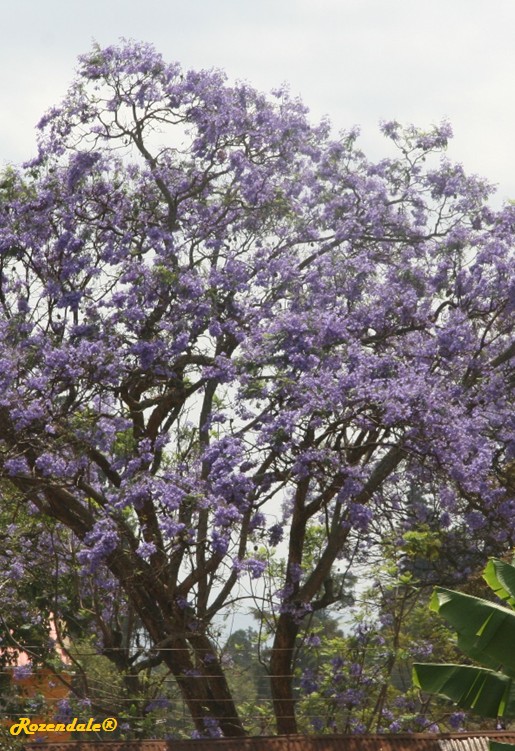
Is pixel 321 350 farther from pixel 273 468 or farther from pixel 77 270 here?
pixel 77 270

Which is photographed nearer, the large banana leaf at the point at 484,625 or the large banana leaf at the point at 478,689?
the large banana leaf at the point at 484,625

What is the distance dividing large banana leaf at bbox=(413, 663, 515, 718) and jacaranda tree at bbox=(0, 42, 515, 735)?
2889mm

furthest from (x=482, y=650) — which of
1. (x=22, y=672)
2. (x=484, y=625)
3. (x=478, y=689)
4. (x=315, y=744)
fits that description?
(x=22, y=672)

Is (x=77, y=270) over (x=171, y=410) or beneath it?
over

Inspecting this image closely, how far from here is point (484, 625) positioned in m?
8.91

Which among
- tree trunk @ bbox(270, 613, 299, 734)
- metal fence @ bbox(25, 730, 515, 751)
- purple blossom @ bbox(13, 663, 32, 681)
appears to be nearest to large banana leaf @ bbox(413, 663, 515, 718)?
metal fence @ bbox(25, 730, 515, 751)

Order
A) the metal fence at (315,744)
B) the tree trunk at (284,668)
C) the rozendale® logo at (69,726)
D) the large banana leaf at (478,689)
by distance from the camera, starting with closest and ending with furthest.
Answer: the large banana leaf at (478,689) → the metal fence at (315,744) → the rozendale® logo at (69,726) → the tree trunk at (284,668)

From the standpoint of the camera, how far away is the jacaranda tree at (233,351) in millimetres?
12062

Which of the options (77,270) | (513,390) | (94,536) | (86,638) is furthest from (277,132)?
(86,638)

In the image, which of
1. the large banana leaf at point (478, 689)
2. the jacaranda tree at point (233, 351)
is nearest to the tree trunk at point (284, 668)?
the jacaranda tree at point (233, 351)

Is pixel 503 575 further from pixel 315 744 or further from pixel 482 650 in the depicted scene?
pixel 315 744

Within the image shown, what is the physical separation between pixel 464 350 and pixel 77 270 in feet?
14.3

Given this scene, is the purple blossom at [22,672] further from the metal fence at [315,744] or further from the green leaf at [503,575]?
the green leaf at [503,575]

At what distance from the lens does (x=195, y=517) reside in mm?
12891
